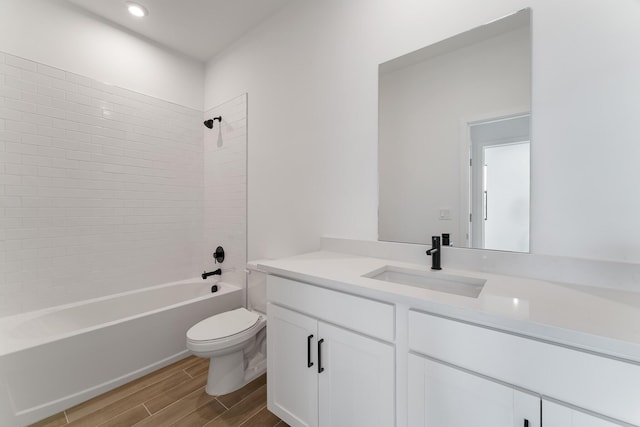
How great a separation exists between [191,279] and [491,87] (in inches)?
117

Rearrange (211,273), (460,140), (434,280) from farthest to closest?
1. (211,273)
2. (460,140)
3. (434,280)

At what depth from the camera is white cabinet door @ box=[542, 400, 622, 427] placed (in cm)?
64

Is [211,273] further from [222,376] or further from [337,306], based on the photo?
[337,306]

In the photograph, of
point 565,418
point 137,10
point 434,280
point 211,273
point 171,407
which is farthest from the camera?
point 211,273

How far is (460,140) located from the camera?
1.36 metres

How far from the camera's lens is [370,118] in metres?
1.63

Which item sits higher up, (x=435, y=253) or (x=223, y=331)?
(x=435, y=253)

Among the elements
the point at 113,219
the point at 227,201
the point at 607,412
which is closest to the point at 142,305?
the point at 113,219

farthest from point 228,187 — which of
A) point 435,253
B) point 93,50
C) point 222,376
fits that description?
point 435,253

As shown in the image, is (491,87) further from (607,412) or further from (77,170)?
(77,170)

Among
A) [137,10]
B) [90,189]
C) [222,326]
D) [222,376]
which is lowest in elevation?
[222,376]

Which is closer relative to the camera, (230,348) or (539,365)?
(539,365)

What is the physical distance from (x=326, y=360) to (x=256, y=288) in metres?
1.14

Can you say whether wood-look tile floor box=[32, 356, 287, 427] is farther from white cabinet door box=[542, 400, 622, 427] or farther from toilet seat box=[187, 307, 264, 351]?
white cabinet door box=[542, 400, 622, 427]
